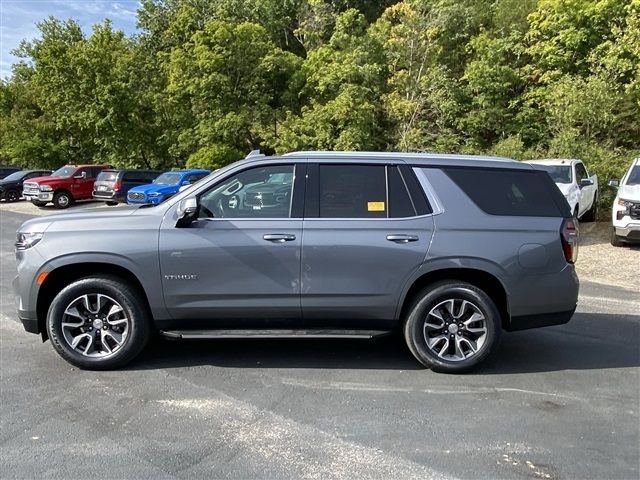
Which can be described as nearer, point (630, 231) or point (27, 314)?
point (27, 314)

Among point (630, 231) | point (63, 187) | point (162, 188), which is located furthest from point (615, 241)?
point (63, 187)

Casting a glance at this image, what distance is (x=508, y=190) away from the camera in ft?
15.3

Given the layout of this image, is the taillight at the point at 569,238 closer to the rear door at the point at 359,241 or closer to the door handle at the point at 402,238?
the rear door at the point at 359,241

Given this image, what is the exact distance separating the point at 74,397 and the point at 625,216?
10.3 m

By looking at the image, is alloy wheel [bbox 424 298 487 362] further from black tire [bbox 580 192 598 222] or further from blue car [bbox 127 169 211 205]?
blue car [bbox 127 169 211 205]

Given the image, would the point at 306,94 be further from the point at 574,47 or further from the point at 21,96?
the point at 21,96

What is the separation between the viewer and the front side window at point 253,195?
14.9ft

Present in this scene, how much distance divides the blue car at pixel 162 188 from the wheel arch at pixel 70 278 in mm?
14180

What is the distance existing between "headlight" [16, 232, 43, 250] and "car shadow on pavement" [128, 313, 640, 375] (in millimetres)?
1330

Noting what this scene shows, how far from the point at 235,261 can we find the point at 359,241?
1.03m

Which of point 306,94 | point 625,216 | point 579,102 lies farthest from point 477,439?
point 306,94

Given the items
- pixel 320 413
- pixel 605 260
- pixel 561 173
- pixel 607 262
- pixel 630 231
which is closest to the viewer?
pixel 320 413

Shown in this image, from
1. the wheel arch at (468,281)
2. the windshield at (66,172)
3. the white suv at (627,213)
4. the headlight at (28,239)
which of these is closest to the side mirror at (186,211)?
the headlight at (28,239)

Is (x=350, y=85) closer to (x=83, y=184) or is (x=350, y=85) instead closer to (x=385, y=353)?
(x=83, y=184)
